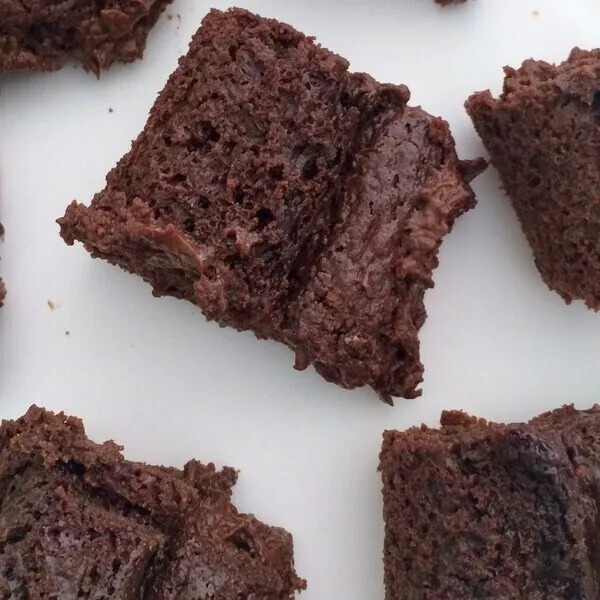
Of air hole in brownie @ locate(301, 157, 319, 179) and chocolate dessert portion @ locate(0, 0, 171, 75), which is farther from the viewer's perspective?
chocolate dessert portion @ locate(0, 0, 171, 75)

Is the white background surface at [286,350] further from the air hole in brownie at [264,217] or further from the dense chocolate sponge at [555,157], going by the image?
the air hole in brownie at [264,217]

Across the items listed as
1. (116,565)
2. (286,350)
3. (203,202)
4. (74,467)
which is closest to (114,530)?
(116,565)

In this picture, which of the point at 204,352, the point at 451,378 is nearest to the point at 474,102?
the point at 451,378

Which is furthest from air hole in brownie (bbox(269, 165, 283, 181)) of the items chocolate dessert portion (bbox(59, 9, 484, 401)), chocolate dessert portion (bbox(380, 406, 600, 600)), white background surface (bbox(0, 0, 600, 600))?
chocolate dessert portion (bbox(380, 406, 600, 600))

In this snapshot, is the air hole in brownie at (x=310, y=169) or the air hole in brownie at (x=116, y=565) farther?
the air hole in brownie at (x=310, y=169)

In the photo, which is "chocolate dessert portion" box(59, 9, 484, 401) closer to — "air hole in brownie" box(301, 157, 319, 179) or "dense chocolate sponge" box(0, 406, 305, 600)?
"air hole in brownie" box(301, 157, 319, 179)

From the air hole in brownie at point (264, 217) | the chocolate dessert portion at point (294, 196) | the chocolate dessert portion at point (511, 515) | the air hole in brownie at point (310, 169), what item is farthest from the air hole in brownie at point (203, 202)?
the chocolate dessert portion at point (511, 515)

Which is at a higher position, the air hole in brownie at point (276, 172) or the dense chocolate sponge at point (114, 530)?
the air hole in brownie at point (276, 172)
